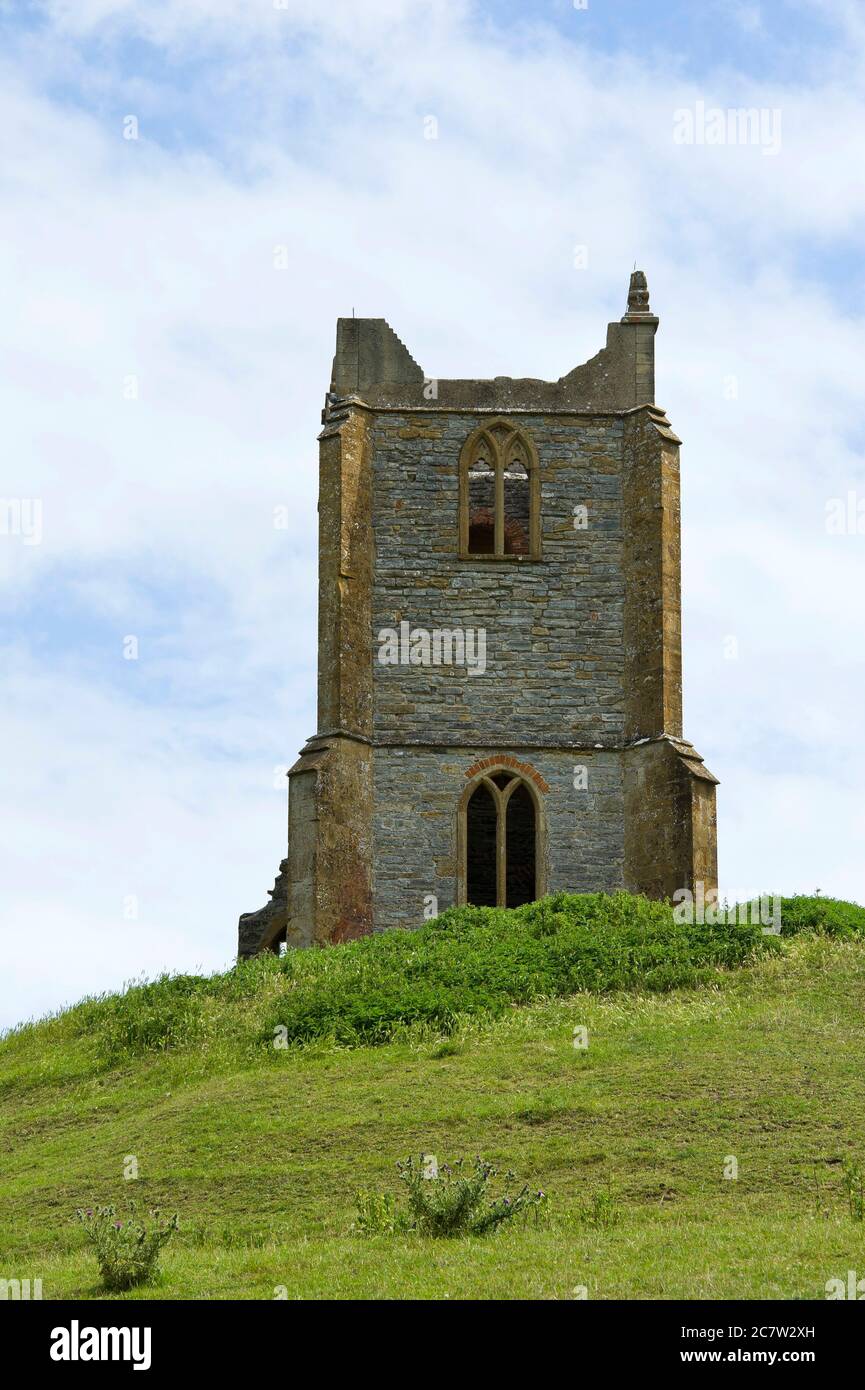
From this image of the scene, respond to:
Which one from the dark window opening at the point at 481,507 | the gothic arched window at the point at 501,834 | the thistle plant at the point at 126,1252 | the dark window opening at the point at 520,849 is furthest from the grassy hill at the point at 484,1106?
the dark window opening at the point at 481,507

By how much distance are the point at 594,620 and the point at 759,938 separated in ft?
26.9

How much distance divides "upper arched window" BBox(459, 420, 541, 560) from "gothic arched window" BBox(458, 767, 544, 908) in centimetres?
385

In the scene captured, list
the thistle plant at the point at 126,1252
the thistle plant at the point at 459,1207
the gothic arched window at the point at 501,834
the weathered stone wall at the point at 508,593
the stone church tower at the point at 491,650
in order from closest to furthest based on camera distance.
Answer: the thistle plant at the point at 126,1252 < the thistle plant at the point at 459,1207 < the stone church tower at the point at 491,650 < the gothic arched window at the point at 501,834 < the weathered stone wall at the point at 508,593

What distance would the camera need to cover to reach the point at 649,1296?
42.1ft

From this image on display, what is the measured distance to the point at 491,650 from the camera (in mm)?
32406

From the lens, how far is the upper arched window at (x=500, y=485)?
109 ft

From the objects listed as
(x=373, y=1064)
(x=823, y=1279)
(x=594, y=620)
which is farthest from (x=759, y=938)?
(x=823, y=1279)

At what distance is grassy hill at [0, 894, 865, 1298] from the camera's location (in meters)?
14.5

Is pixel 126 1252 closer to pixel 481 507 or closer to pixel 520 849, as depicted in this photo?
pixel 520 849

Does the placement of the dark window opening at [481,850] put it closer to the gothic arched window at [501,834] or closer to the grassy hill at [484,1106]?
the gothic arched window at [501,834]

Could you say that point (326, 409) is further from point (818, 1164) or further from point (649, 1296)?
point (649, 1296)

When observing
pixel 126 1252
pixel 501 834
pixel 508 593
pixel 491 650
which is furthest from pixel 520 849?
pixel 126 1252

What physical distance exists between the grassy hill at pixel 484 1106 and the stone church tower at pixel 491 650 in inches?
125

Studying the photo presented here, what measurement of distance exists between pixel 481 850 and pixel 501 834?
1.53ft
